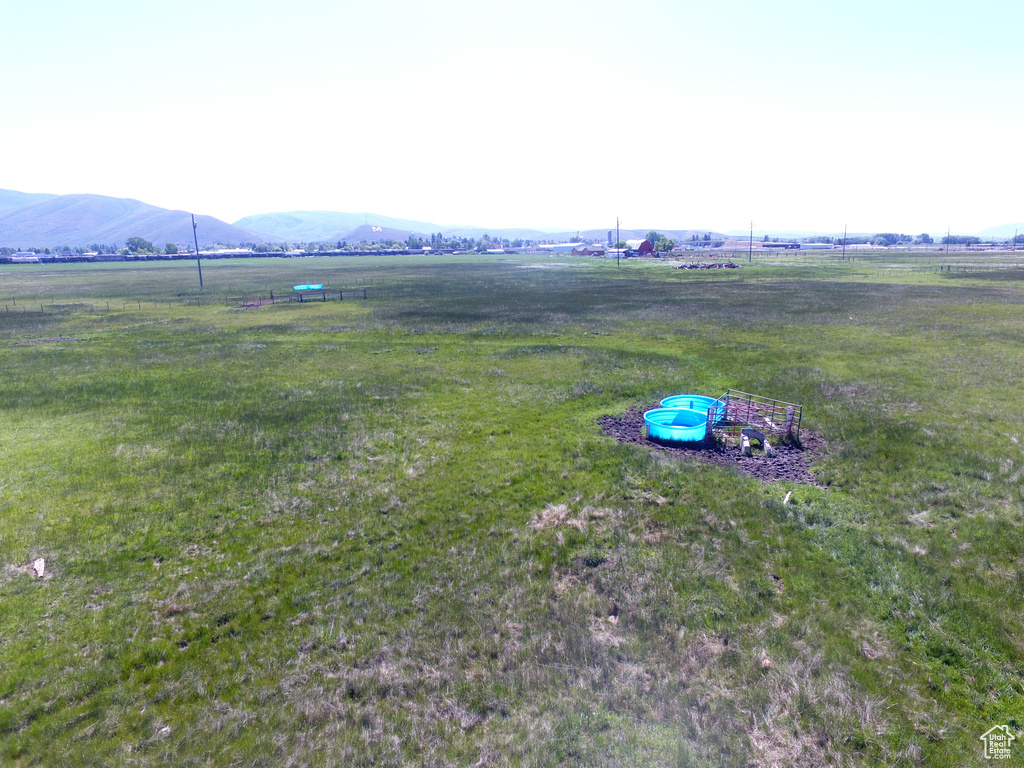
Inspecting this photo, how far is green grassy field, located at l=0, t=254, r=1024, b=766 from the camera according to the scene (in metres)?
7.90

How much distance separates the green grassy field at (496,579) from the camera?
7.90 meters

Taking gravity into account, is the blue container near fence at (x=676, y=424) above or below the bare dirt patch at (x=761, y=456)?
above

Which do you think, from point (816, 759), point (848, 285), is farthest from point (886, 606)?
point (848, 285)

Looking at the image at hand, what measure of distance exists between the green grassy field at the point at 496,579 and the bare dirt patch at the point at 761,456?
0.63m

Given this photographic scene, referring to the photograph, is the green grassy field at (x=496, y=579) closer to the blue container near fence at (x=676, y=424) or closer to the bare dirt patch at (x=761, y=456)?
the bare dirt patch at (x=761, y=456)

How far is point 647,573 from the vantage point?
11.5 meters

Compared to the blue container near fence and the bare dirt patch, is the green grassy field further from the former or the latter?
the blue container near fence

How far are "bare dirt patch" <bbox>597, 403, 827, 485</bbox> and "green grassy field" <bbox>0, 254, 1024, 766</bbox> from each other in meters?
0.63

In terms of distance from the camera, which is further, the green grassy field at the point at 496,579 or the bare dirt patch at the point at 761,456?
the bare dirt patch at the point at 761,456

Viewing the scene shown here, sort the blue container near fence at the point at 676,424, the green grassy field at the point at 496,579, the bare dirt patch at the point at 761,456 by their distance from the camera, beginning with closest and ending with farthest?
the green grassy field at the point at 496,579 → the bare dirt patch at the point at 761,456 → the blue container near fence at the point at 676,424

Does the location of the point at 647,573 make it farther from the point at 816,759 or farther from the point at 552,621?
the point at 816,759

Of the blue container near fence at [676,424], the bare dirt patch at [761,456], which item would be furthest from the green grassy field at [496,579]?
the blue container near fence at [676,424]

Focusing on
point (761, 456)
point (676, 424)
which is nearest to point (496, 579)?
point (761, 456)

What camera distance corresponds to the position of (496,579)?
11.3 meters
